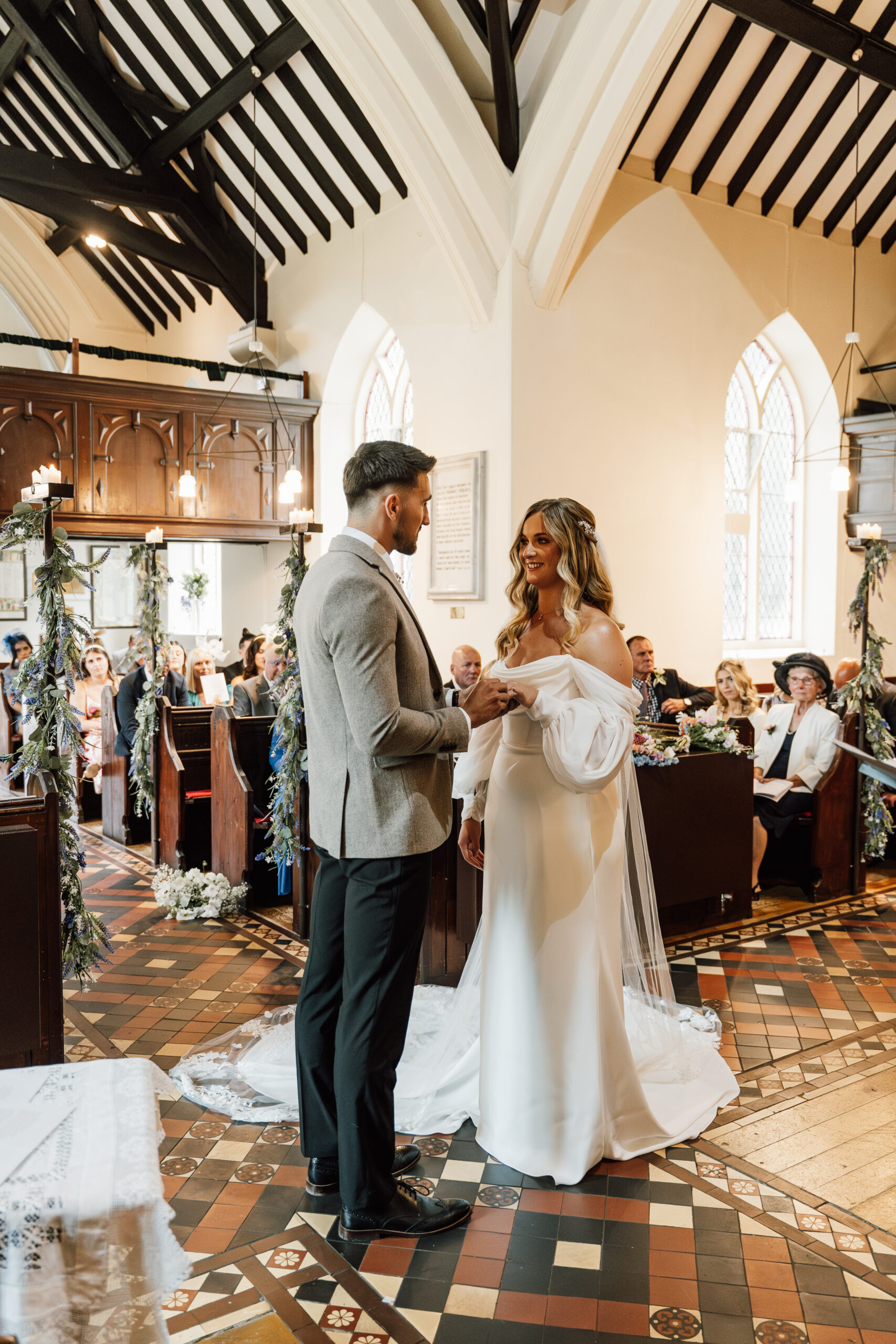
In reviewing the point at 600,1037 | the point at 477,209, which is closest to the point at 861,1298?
the point at 600,1037

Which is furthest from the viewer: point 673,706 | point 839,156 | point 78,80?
point 78,80

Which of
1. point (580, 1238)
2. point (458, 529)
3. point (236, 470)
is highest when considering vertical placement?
point (236, 470)

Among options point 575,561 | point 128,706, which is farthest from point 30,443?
point 575,561

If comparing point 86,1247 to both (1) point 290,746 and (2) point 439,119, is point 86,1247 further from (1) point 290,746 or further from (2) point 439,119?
(2) point 439,119

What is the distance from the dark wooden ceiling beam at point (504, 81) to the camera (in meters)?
5.97

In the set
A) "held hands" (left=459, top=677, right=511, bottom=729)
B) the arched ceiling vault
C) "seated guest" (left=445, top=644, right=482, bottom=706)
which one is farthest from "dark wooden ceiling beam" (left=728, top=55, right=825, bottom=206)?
"held hands" (left=459, top=677, right=511, bottom=729)

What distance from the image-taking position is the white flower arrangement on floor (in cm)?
523

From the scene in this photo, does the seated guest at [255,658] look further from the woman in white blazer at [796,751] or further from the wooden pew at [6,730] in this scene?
the woman in white blazer at [796,751]

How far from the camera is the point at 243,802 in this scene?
17.5 ft

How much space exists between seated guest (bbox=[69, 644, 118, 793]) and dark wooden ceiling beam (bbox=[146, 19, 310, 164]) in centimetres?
425

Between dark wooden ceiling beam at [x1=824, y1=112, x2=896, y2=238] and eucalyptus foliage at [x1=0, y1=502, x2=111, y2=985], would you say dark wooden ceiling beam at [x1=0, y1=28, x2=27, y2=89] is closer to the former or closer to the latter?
dark wooden ceiling beam at [x1=824, y1=112, x2=896, y2=238]

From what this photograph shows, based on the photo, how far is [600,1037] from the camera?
8.95ft

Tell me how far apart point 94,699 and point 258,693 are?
210 centimetres

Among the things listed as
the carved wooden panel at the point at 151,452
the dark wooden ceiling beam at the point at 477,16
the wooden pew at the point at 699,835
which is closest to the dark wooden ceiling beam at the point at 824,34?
the dark wooden ceiling beam at the point at 477,16
